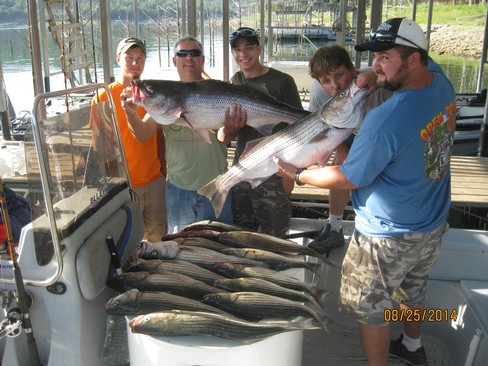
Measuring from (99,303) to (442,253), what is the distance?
2.58m

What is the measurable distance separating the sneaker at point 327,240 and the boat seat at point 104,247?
4.79 ft

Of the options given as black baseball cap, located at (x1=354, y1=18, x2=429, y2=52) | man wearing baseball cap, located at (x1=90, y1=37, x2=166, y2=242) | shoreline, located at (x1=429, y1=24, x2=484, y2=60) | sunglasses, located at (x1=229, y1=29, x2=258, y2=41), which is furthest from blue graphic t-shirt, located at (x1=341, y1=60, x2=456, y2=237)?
shoreline, located at (x1=429, y1=24, x2=484, y2=60)

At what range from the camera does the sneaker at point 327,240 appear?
12.4 feet

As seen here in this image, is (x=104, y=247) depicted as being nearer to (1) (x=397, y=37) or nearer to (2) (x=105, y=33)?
(1) (x=397, y=37)

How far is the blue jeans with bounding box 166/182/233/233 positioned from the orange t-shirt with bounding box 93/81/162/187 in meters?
0.22

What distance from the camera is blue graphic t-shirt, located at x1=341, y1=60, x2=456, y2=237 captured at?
7.88ft

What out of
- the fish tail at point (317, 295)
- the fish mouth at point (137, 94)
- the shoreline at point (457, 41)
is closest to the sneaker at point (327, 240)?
the fish tail at point (317, 295)

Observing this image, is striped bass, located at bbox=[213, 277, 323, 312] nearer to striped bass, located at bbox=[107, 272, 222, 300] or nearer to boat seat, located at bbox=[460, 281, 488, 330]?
striped bass, located at bbox=[107, 272, 222, 300]

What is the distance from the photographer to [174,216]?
3922mm

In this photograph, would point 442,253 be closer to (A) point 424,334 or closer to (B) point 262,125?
(A) point 424,334

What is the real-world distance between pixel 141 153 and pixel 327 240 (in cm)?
168

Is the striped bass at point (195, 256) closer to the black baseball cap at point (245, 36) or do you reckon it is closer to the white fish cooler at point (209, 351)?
the white fish cooler at point (209, 351)

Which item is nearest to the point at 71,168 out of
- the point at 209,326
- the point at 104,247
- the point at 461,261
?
the point at 104,247

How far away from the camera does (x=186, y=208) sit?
3.86 meters
